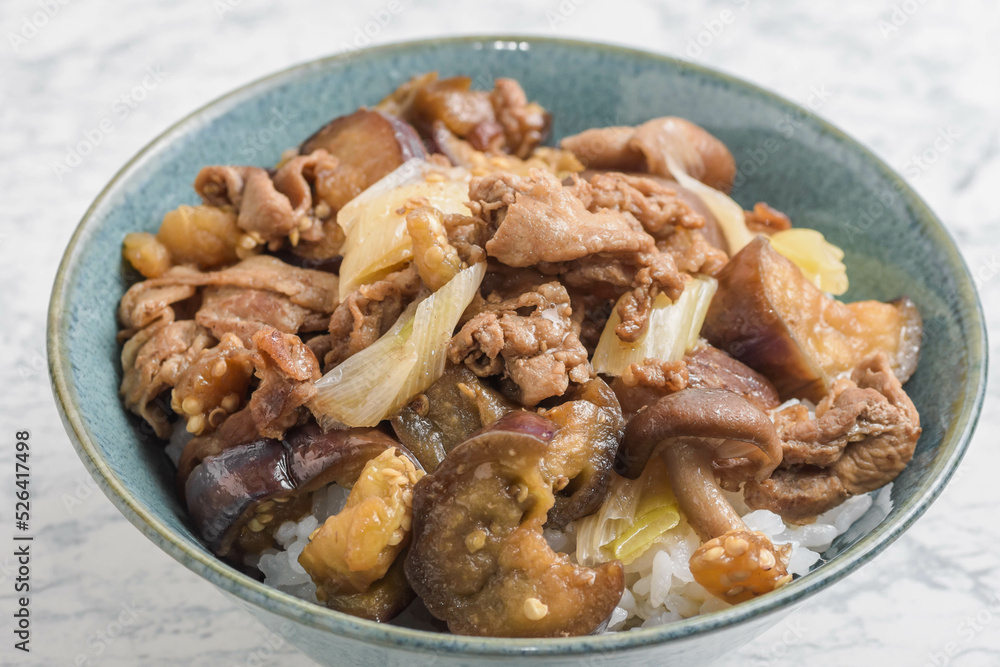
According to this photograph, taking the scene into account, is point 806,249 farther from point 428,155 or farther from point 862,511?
point 428,155

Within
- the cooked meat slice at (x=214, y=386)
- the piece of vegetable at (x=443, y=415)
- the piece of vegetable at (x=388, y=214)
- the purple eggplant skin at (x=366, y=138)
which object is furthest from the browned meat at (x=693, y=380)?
the purple eggplant skin at (x=366, y=138)

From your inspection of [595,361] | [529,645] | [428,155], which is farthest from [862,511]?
[428,155]

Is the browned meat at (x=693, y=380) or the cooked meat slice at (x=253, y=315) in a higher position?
the browned meat at (x=693, y=380)

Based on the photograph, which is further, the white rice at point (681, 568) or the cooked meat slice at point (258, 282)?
the cooked meat slice at point (258, 282)

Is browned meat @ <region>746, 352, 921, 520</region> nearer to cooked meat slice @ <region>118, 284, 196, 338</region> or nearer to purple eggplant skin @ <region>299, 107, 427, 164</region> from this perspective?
purple eggplant skin @ <region>299, 107, 427, 164</region>

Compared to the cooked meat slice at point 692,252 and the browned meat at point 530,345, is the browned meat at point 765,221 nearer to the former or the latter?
the cooked meat slice at point 692,252

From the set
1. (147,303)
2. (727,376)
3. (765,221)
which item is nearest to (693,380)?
(727,376)
